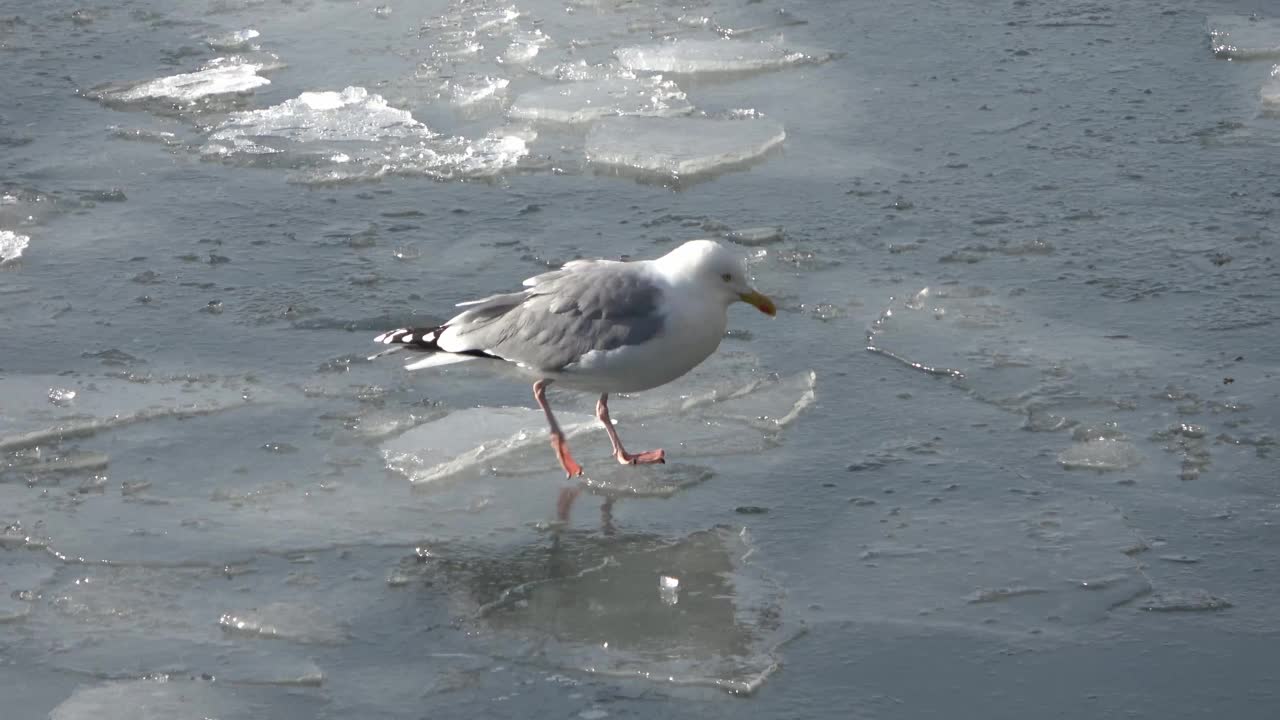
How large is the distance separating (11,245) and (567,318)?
2.62 meters

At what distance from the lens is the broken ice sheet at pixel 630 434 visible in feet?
15.3

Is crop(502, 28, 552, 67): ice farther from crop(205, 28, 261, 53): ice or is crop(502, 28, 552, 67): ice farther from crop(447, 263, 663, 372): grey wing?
crop(447, 263, 663, 372): grey wing

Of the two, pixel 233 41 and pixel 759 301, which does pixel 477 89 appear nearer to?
pixel 233 41

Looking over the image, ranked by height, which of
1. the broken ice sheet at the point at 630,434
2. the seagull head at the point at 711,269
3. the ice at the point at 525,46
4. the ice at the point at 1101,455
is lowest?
the broken ice sheet at the point at 630,434

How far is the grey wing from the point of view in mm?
4648

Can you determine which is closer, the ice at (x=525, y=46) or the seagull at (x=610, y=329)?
the seagull at (x=610, y=329)

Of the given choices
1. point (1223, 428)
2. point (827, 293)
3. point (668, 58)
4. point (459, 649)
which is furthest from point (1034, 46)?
point (459, 649)

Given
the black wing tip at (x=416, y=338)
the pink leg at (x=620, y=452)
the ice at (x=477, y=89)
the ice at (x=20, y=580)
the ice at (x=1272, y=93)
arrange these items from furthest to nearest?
1. the ice at (x=477, y=89)
2. the ice at (x=1272, y=93)
3. the black wing tip at (x=416, y=338)
4. the pink leg at (x=620, y=452)
5. the ice at (x=20, y=580)

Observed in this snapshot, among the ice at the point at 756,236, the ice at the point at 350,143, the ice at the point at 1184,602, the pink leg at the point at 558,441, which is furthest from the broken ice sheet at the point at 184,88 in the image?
the ice at the point at 1184,602

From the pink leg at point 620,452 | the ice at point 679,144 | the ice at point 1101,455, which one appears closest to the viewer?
the ice at point 1101,455

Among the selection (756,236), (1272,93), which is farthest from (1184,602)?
(1272,93)

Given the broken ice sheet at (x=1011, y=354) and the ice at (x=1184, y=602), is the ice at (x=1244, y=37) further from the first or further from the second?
the ice at (x=1184, y=602)

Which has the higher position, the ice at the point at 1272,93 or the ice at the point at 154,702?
the ice at the point at 1272,93

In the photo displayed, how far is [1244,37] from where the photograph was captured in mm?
7953
